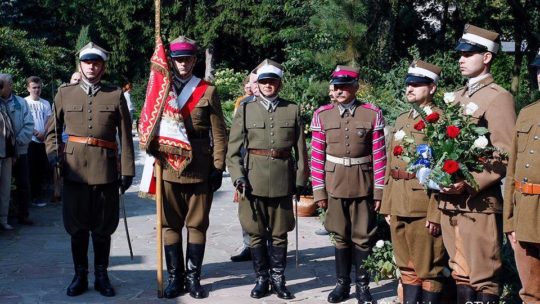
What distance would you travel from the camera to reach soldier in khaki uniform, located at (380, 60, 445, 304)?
5.45 meters

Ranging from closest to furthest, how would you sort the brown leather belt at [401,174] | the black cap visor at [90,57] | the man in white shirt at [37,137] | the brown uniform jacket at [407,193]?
the brown uniform jacket at [407,193] → the brown leather belt at [401,174] → the black cap visor at [90,57] → the man in white shirt at [37,137]

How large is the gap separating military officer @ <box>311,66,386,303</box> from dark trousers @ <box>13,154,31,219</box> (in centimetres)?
485

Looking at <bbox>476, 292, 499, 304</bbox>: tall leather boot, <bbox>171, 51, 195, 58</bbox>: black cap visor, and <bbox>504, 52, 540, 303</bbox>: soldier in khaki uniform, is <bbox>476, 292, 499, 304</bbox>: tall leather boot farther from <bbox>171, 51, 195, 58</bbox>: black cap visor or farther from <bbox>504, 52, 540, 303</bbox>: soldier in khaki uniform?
<bbox>171, 51, 195, 58</bbox>: black cap visor

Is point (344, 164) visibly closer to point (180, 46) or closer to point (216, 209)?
point (180, 46)

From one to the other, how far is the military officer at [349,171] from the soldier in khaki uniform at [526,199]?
1.56 meters

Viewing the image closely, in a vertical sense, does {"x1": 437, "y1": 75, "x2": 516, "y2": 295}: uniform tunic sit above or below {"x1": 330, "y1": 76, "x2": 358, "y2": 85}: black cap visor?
below

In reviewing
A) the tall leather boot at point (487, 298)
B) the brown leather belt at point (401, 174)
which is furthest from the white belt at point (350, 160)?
the tall leather boot at point (487, 298)

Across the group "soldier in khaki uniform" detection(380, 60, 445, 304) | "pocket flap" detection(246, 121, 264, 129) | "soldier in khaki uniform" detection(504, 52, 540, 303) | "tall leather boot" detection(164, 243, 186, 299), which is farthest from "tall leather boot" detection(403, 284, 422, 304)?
"tall leather boot" detection(164, 243, 186, 299)

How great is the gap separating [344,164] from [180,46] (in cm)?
170

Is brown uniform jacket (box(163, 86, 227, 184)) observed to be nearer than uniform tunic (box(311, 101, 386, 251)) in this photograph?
No

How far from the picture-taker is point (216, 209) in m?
10.9

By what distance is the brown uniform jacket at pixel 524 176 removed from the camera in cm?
443

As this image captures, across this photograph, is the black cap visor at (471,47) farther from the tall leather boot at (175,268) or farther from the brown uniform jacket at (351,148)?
Result: the tall leather boot at (175,268)

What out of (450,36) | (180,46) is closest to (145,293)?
(180,46)
